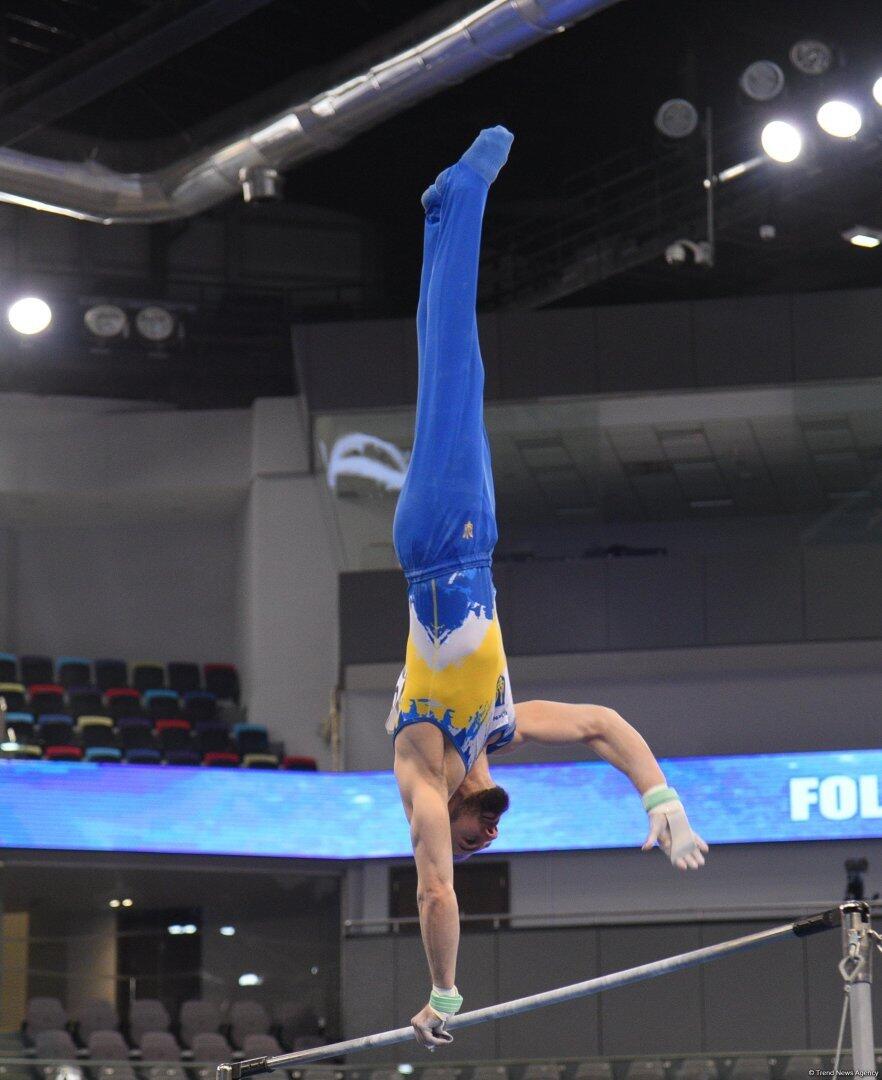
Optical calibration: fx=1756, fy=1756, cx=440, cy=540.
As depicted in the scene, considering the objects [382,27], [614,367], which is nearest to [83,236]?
[382,27]

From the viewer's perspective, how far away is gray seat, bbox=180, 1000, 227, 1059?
14.4 meters

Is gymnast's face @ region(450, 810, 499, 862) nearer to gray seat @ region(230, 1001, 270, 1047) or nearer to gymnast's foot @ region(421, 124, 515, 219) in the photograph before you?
gymnast's foot @ region(421, 124, 515, 219)

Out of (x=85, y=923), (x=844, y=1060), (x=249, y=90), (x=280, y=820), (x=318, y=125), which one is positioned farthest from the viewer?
(x=85, y=923)

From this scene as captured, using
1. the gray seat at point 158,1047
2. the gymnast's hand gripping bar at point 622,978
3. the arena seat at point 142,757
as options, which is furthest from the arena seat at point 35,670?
the gymnast's hand gripping bar at point 622,978

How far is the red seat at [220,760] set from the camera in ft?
49.2

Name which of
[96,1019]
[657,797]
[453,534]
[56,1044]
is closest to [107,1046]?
[56,1044]

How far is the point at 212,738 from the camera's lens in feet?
51.5

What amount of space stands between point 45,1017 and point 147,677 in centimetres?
420

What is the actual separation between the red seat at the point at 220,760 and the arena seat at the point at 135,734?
21.8 inches

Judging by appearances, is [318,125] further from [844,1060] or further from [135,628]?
[135,628]

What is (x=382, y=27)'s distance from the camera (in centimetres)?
1491

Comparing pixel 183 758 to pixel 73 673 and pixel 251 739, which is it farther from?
pixel 73 673

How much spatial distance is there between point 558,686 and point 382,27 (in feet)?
19.0

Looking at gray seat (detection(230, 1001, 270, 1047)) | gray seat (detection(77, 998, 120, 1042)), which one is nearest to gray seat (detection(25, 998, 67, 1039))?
gray seat (detection(77, 998, 120, 1042))
